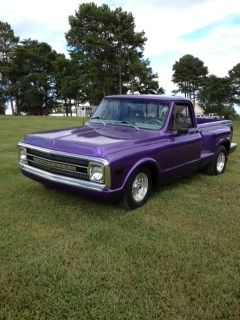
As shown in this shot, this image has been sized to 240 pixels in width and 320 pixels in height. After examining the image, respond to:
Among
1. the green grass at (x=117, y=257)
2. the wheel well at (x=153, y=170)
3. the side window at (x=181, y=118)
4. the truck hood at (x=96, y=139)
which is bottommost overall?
the green grass at (x=117, y=257)

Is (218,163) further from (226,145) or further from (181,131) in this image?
(181,131)

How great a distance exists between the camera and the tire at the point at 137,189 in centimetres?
508

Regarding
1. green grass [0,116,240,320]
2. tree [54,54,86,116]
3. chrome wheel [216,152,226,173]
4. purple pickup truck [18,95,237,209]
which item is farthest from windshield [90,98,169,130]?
tree [54,54,86,116]

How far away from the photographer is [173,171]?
239 inches

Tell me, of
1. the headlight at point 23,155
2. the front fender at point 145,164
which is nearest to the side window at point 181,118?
the front fender at point 145,164

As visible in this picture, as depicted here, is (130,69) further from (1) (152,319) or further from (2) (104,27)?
(1) (152,319)

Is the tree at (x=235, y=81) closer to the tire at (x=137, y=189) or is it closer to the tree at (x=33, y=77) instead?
the tree at (x=33, y=77)

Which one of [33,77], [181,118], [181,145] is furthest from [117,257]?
[33,77]

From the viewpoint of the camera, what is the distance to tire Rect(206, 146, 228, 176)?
25.4 feet

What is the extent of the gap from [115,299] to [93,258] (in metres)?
0.77

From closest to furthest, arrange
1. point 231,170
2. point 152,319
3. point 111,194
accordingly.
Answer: point 152,319
point 111,194
point 231,170

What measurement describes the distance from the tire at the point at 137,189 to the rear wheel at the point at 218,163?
2.63m

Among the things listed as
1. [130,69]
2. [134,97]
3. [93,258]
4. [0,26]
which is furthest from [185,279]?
[0,26]

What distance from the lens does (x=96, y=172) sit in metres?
4.67
